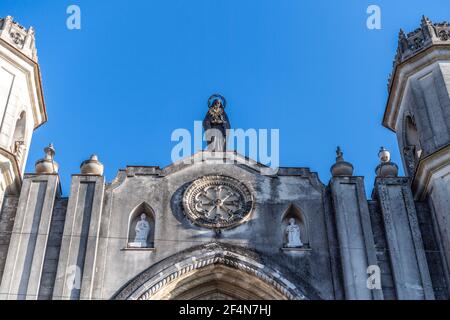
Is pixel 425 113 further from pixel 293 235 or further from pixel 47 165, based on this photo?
pixel 47 165

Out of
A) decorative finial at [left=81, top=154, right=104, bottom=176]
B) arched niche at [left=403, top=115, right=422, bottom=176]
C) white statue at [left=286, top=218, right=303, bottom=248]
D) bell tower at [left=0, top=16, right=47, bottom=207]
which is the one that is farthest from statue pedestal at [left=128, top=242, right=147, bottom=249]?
arched niche at [left=403, top=115, right=422, bottom=176]

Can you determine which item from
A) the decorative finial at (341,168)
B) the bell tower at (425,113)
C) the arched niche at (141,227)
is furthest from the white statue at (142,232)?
the bell tower at (425,113)

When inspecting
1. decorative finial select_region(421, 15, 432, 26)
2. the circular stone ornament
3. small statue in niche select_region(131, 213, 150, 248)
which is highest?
decorative finial select_region(421, 15, 432, 26)

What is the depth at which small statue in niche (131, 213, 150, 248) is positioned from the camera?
19062mm

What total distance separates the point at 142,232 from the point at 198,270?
1801mm

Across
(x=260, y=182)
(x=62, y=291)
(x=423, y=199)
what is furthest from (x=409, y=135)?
(x=62, y=291)

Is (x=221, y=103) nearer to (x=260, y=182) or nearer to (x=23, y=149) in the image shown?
(x=260, y=182)

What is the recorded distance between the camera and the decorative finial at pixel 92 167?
20.2 m

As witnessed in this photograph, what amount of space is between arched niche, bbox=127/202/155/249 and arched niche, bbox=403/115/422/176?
724 cm

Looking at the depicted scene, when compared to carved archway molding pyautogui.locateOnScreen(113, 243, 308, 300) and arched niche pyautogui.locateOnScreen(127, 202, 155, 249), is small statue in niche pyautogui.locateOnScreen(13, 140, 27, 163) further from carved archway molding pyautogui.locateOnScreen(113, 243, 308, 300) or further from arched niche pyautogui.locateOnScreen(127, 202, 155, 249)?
carved archway molding pyautogui.locateOnScreen(113, 243, 308, 300)

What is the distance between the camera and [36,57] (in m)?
22.2

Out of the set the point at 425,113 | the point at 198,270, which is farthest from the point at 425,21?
the point at 198,270

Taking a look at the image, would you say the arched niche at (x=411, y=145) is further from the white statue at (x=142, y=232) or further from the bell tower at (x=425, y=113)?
the white statue at (x=142, y=232)

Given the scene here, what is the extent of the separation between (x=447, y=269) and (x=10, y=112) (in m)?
12.0
